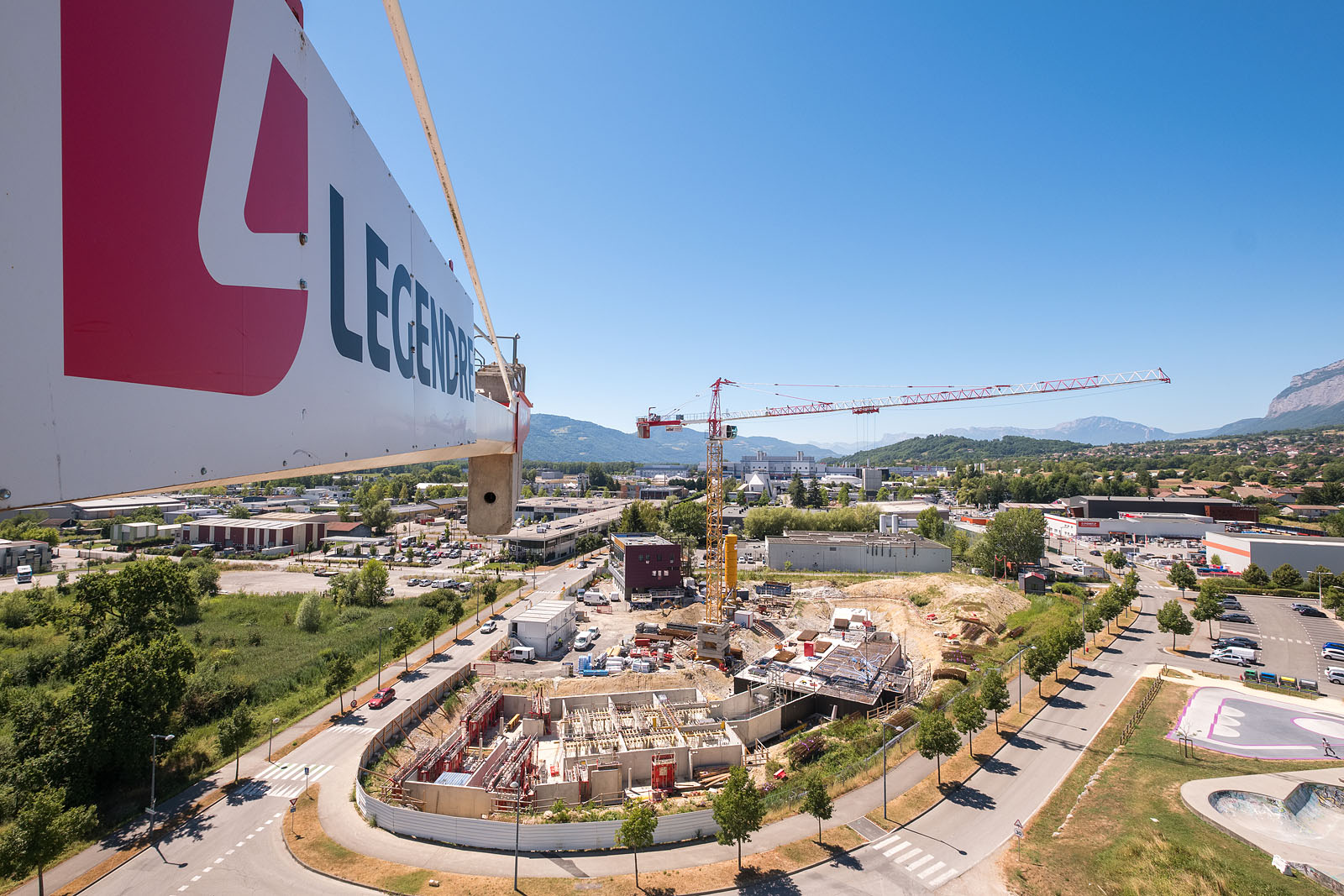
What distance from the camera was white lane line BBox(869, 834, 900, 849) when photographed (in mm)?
14445

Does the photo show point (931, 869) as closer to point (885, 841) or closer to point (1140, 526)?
point (885, 841)

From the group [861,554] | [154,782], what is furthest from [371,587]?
[861,554]

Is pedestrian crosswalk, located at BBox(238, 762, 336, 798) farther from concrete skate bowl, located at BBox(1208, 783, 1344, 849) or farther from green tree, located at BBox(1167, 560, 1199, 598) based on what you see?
green tree, located at BBox(1167, 560, 1199, 598)

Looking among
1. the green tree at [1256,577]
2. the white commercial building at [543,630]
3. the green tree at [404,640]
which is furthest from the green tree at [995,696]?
the green tree at [1256,577]

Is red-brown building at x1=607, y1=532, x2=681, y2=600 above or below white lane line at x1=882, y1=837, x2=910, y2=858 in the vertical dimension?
above

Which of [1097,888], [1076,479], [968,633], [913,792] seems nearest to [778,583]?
[968,633]

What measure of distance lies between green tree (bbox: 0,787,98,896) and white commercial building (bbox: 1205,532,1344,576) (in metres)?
60.9

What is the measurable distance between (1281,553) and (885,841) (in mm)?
46017

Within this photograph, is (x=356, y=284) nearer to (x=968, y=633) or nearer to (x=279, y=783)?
(x=279, y=783)

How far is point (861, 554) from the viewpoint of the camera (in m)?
46.8

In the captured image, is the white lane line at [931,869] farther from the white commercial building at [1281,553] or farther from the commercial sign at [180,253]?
the white commercial building at [1281,553]

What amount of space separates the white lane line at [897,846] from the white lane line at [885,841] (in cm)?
8

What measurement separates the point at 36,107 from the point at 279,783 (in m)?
21.9

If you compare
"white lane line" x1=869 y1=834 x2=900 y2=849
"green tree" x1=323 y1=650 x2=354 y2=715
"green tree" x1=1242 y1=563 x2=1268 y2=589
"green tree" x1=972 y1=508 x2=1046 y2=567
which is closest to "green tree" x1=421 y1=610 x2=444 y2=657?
"green tree" x1=323 y1=650 x2=354 y2=715
